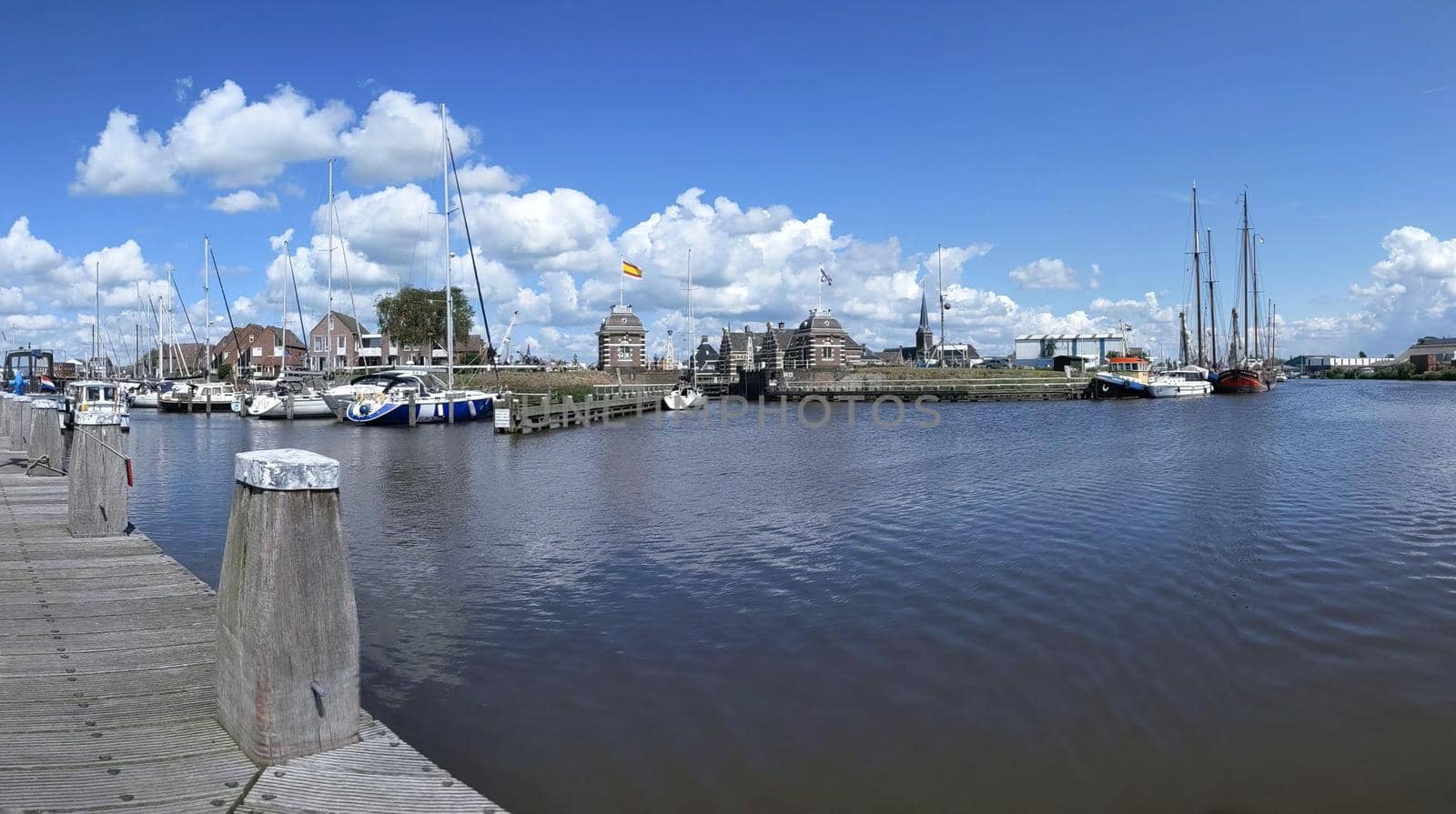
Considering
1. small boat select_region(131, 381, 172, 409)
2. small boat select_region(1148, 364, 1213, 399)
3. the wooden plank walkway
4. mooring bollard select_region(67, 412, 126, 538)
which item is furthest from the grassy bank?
the wooden plank walkway

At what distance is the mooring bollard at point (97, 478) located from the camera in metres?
9.18

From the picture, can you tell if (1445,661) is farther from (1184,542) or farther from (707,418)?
(707,418)

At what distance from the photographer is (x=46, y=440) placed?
15.0m

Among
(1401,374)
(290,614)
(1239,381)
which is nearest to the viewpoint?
(290,614)

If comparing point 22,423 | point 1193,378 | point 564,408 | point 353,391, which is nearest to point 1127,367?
point 1193,378

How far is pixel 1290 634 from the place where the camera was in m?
9.10

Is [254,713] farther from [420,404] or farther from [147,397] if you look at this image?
[147,397]

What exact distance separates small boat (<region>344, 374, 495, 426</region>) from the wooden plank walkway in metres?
41.2

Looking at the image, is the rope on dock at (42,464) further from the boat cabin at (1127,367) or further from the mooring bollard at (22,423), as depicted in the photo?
the boat cabin at (1127,367)

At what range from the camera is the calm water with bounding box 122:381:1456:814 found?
20.3 feet

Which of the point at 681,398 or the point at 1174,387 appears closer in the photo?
the point at 681,398

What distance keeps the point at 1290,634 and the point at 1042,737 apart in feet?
13.5

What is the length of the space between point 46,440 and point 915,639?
1470cm

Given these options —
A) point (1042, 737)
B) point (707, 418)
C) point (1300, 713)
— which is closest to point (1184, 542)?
point (1300, 713)
